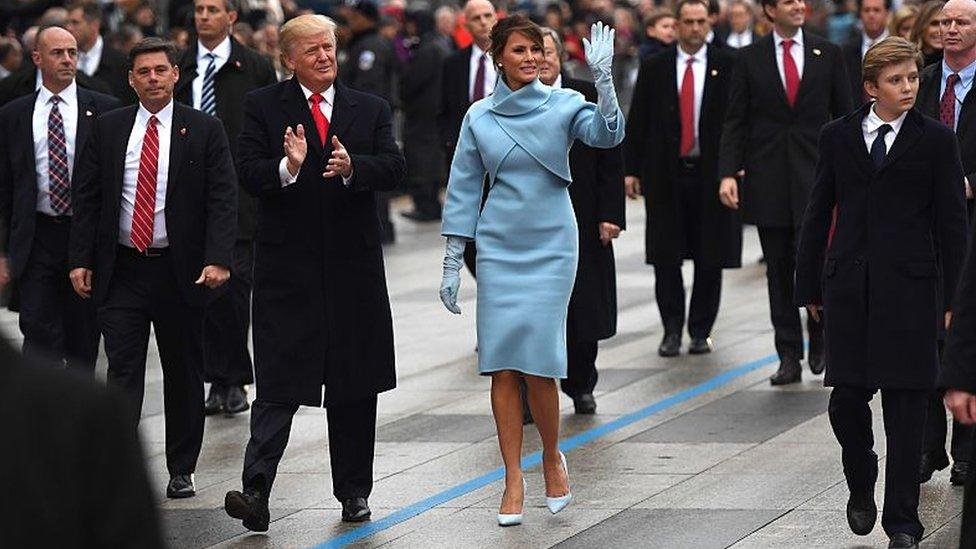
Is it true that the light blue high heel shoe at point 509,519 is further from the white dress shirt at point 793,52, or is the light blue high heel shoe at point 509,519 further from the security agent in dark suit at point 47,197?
the white dress shirt at point 793,52

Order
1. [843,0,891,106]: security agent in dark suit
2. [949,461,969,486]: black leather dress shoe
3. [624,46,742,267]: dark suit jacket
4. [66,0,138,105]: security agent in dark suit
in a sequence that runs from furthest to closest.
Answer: [843,0,891,106]: security agent in dark suit, [66,0,138,105]: security agent in dark suit, [624,46,742,267]: dark suit jacket, [949,461,969,486]: black leather dress shoe

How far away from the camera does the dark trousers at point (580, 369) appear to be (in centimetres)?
1041

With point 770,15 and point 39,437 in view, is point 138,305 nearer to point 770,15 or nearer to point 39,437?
point 770,15

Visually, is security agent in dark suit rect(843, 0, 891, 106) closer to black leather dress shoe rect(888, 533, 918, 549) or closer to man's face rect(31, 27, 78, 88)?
man's face rect(31, 27, 78, 88)

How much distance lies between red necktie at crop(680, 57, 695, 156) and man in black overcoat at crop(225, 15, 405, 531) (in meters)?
4.85

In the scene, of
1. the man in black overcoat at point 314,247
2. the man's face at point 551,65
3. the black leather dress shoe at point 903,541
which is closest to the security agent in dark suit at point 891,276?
the black leather dress shoe at point 903,541

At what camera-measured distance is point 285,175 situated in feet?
25.1

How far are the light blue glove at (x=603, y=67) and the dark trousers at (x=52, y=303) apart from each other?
10.1ft

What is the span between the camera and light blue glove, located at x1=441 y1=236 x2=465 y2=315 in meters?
7.84

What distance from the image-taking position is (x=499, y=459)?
30.2 feet

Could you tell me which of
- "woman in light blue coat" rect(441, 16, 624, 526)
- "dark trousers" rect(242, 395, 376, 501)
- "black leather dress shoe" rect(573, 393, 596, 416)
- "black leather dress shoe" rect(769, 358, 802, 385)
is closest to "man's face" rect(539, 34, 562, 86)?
"black leather dress shoe" rect(573, 393, 596, 416)

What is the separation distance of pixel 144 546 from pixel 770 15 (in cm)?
952

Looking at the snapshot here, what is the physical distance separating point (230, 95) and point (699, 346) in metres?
3.42

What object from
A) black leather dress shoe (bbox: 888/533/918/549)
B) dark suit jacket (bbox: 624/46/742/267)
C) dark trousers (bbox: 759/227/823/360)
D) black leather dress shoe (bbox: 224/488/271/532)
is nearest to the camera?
black leather dress shoe (bbox: 888/533/918/549)
